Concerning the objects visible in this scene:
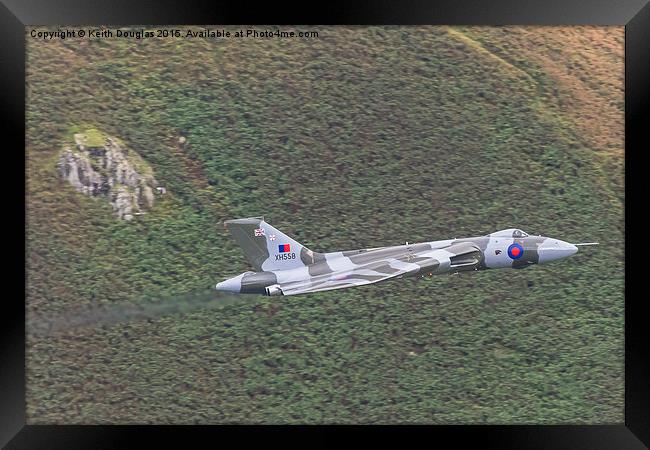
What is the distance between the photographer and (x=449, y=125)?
1795 inches

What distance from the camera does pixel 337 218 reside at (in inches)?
1742

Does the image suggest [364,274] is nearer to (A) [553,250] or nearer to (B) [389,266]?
(B) [389,266]

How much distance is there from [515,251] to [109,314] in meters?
18.1

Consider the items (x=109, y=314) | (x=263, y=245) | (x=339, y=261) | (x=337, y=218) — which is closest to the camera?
(x=263, y=245)

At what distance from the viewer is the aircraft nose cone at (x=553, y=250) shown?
127 ft

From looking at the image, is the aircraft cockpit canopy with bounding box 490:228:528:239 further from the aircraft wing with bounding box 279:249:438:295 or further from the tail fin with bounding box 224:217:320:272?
the tail fin with bounding box 224:217:320:272

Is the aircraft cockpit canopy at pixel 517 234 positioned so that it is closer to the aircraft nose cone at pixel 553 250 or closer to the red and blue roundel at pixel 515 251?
the red and blue roundel at pixel 515 251

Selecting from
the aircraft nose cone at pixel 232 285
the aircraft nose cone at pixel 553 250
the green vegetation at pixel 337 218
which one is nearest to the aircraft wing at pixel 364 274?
the aircraft nose cone at pixel 232 285

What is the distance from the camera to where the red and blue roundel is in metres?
38.1

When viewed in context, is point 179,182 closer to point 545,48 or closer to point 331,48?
point 331,48

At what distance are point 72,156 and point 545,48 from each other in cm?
2357

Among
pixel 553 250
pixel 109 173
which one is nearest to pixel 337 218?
pixel 553 250

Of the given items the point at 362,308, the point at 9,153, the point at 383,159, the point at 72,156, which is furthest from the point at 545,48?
the point at 9,153

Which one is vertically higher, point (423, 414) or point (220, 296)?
point (220, 296)
